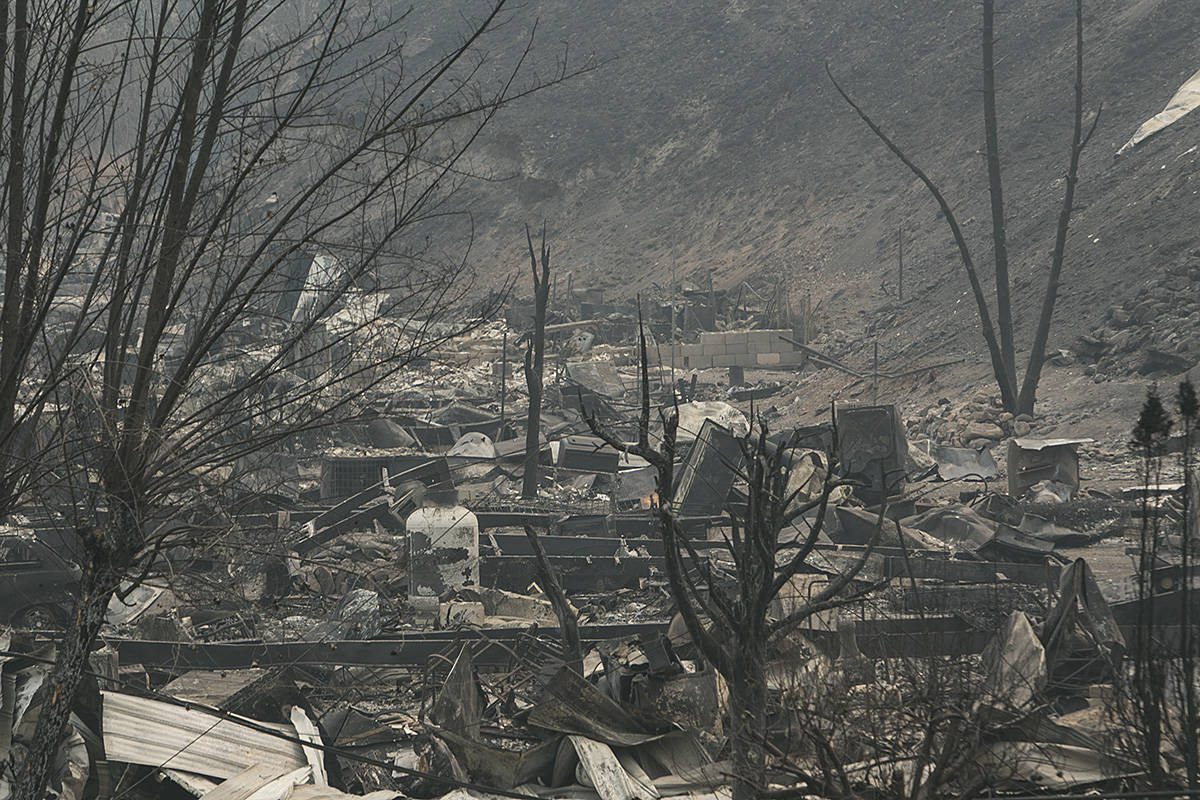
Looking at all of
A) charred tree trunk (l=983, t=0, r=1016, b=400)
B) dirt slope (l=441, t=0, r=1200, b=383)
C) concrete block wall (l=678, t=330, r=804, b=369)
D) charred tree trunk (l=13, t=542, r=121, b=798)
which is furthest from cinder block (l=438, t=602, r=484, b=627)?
concrete block wall (l=678, t=330, r=804, b=369)

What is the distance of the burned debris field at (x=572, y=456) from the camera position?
3707mm

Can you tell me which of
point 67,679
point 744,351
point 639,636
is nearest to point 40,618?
point 639,636

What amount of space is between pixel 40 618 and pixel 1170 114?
2872cm

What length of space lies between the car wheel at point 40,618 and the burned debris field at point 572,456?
24 cm

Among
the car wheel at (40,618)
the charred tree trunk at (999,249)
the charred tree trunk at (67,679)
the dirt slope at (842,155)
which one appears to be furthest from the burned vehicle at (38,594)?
the dirt slope at (842,155)

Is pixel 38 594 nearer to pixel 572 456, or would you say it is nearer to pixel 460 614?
pixel 460 614

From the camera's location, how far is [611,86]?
46.4m

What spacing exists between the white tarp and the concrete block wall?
33.7 feet

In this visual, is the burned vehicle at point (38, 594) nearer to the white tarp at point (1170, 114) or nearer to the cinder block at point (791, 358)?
the cinder block at point (791, 358)

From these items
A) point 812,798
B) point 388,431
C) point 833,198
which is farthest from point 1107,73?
point 812,798

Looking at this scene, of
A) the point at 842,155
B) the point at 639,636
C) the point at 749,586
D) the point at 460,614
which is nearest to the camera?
the point at 749,586

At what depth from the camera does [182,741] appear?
521cm

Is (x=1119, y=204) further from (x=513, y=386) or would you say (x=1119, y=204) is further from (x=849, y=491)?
(x=849, y=491)

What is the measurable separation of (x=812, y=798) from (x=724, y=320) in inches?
1074
